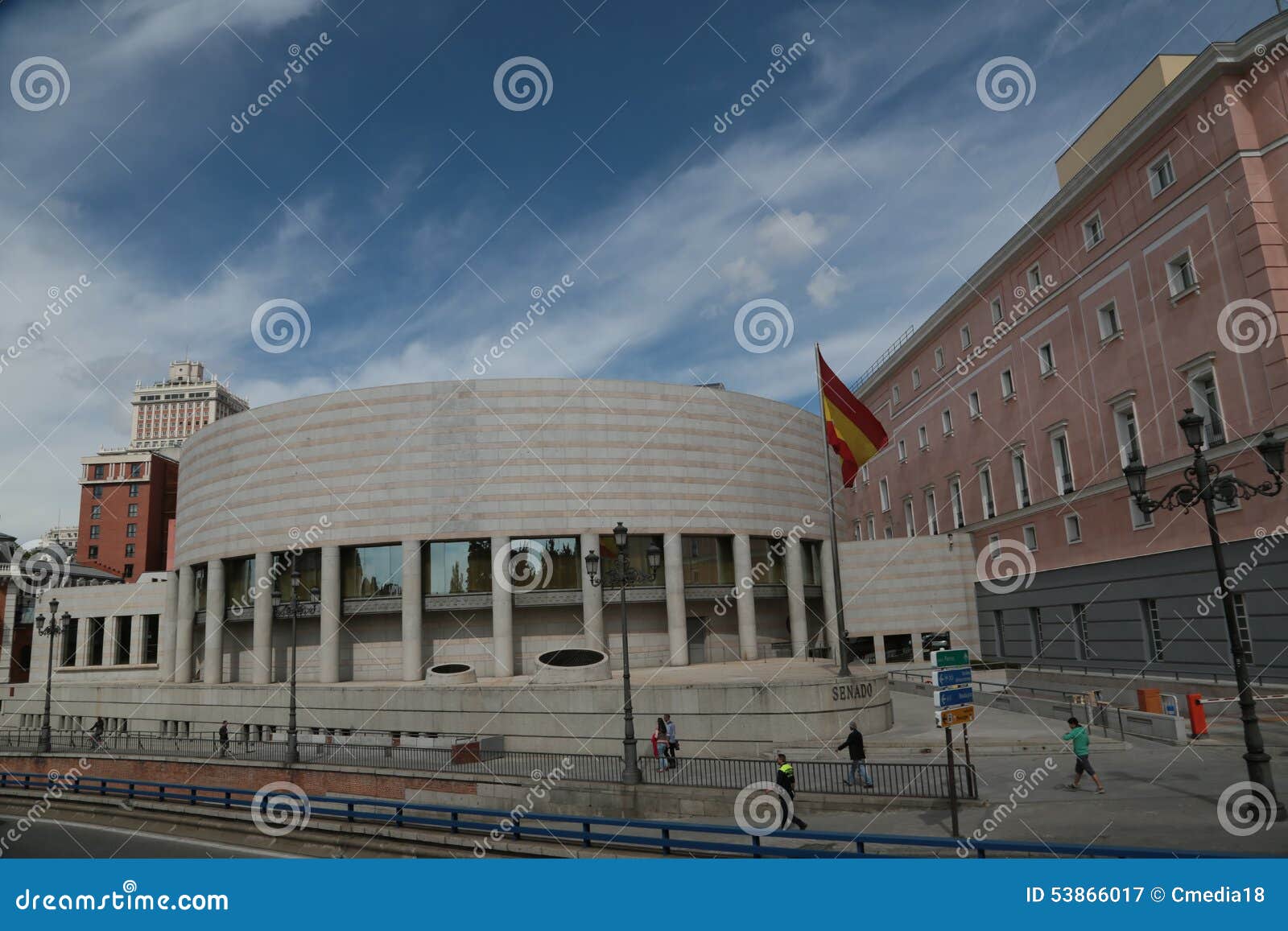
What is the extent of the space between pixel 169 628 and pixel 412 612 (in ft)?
62.8

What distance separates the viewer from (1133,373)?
111ft

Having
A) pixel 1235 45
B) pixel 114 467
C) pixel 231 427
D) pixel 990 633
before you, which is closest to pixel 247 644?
pixel 231 427

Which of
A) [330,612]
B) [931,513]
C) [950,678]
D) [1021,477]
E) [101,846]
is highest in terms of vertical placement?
[1021,477]

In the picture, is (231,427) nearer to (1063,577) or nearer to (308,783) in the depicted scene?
(308,783)

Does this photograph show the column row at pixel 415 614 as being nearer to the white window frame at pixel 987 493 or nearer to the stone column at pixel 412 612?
the stone column at pixel 412 612

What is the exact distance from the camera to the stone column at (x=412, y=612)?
4019cm

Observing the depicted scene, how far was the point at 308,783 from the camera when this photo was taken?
27.0 meters

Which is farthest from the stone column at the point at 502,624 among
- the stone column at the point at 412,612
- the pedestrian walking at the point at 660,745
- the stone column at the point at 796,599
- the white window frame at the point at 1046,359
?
the white window frame at the point at 1046,359

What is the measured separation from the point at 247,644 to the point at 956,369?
4323 cm

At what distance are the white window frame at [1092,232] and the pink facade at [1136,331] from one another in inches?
3.2

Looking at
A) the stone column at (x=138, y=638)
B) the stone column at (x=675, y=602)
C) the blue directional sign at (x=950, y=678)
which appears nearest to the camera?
A: the blue directional sign at (x=950, y=678)

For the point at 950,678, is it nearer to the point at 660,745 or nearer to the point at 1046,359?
the point at 660,745

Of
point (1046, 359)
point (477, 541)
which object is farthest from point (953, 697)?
point (1046, 359)

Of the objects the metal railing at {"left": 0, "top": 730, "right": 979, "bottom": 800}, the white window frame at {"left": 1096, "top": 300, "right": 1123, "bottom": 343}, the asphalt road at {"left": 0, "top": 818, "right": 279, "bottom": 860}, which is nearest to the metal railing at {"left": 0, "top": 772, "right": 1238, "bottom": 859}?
the asphalt road at {"left": 0, "top": 818, "right": 279, "bottom": 860}
